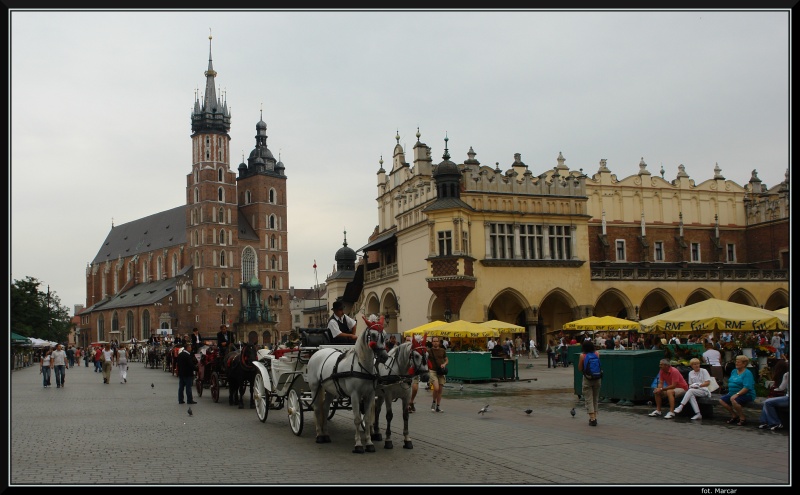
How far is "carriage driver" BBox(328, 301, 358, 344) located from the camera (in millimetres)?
14320

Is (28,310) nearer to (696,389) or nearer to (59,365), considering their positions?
(59,365)

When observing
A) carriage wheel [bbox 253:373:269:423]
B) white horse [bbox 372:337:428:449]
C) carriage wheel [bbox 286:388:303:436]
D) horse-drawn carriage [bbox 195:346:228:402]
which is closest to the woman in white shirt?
white horse [bbox 372:337:428:449]

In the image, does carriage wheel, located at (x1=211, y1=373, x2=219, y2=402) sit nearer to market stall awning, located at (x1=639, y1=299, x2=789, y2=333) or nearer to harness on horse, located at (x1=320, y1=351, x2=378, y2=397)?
harness on horse, located at (x1=320, y1=351, x2=378, y2=397)

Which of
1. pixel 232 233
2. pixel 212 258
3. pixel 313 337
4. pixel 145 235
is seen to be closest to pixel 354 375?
pixel 313 337

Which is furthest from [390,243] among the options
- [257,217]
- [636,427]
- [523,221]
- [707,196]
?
[257,217]

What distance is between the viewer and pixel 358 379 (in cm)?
1190

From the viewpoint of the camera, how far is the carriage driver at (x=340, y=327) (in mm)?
14320

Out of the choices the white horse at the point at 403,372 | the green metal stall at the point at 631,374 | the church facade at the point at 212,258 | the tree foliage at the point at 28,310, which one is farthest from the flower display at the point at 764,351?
the church facade at the point at 212,258

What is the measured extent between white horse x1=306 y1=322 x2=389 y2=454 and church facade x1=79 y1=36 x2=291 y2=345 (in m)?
102

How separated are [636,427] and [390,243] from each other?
3912 centimetres

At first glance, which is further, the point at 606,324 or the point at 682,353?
the point at 606,324

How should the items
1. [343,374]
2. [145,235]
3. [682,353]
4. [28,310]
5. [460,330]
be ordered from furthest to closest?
[145,235] → [28,310] → [460,330] → [682,353] → [343,374]

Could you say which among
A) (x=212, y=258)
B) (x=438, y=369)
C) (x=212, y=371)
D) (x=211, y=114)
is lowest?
(x=212, y=371)

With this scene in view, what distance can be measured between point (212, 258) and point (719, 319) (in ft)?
349
